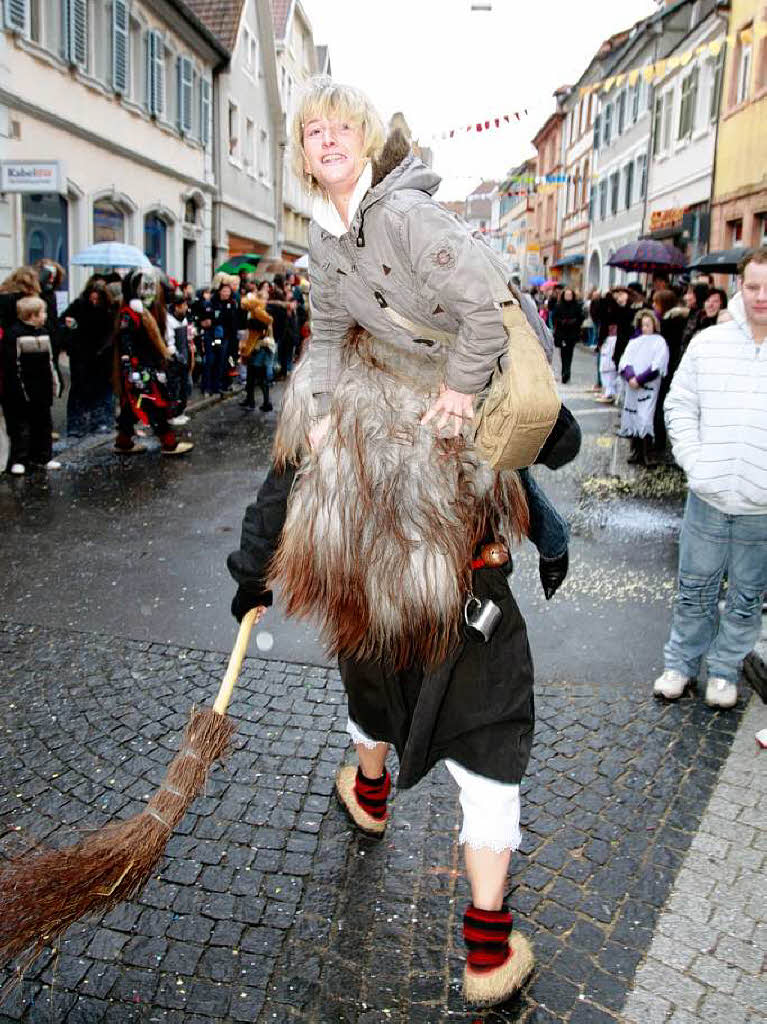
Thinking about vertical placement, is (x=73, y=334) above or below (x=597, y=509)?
above

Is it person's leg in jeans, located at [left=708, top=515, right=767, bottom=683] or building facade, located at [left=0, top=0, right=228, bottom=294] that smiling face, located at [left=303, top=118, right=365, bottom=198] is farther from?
building facade, located at [left=0, top=0, right=228, bottom=294]

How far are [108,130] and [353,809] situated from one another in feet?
62.6

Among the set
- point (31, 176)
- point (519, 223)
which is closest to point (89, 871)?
point (31, 176)

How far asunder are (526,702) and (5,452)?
25.1 feet

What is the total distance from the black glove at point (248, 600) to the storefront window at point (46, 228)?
1515 centimetres

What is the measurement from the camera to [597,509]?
8195 mm

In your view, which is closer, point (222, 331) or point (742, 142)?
point (222, 331)

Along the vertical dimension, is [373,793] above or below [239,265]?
below

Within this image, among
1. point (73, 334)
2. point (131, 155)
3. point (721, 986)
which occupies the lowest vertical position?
point (721, 986)

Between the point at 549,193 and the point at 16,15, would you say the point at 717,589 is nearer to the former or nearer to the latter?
the point at 16,15

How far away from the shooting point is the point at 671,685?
4.28m

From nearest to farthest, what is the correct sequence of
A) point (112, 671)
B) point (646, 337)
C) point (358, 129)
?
point (358, 129) → point (112, 671) → point (646, 337)

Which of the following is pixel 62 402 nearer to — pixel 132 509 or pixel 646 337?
pixel 132 509

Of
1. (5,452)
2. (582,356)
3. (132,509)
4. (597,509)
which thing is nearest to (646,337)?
(597,509)
